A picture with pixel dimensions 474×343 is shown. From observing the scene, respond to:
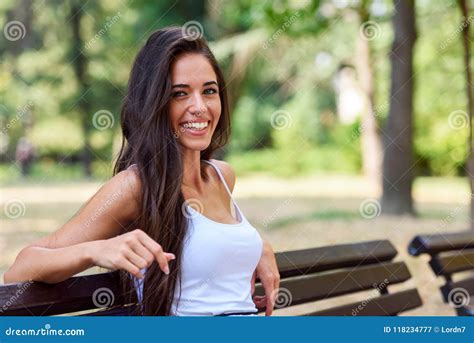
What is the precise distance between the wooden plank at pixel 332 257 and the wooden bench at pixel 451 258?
209mm

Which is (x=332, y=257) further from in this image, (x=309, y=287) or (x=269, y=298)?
(x=269, y=298)

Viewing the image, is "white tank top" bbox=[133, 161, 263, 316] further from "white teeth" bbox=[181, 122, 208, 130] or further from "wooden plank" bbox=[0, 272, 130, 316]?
"white teeth" bbox=[181, 122, 208, 130]

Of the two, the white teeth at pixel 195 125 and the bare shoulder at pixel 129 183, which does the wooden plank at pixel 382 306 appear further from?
the bare shoulder at pixel 129 183

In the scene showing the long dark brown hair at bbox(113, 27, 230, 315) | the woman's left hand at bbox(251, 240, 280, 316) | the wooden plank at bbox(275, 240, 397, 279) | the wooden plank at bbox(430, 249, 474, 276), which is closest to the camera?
the long dark brown hair at bbox(113, 27, 230, 315)

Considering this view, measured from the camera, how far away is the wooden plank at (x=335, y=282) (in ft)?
9.75

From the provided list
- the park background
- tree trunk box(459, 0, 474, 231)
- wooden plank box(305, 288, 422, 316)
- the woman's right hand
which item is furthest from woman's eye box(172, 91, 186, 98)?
the park background

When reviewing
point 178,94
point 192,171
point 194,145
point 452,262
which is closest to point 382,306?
point 452,262

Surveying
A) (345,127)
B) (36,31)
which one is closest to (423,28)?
(345,127)

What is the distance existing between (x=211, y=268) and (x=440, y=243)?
1804 millimetres

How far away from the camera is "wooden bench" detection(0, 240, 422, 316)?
2.12 m

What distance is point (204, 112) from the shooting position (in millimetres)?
2344

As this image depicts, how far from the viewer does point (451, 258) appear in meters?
3.83

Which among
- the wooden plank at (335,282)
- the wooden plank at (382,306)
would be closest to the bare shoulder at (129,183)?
the wooden plank at (335,282)

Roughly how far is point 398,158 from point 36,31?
17.5m
